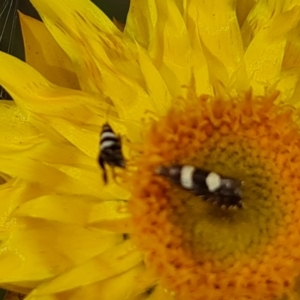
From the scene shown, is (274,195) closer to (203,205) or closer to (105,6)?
(203,205)

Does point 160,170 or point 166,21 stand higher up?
point 166,21

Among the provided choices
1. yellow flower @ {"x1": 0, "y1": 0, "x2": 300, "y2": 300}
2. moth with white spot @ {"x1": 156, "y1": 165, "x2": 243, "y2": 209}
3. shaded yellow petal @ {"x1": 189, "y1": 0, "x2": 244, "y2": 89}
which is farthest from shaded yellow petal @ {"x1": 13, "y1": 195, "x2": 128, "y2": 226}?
A: shaded yellow petal @ {"x1": 189, "y1": 0, "x2": 244, "y2": 89}

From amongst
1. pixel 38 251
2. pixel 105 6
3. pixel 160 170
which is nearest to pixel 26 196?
pixel 38 251

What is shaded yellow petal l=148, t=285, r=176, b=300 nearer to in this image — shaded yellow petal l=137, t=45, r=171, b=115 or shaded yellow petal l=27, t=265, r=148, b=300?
shaded yellow petal l=27, t=265, r=148, b=300

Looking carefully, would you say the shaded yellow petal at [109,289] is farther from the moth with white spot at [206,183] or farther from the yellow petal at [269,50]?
the yellow petal at [269,50]

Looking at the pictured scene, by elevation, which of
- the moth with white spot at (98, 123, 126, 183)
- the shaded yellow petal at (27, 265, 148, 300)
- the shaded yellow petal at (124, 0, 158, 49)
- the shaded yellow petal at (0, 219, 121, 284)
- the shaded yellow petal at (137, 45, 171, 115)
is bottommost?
the shaded yellow petal at (27, 265, 148, 300)

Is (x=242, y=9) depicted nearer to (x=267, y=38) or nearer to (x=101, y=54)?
(x=267, y=38)

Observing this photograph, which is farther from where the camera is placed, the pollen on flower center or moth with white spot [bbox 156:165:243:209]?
Result: the pollen on flower center
